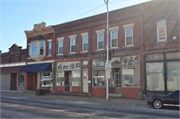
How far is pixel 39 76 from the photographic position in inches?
1195

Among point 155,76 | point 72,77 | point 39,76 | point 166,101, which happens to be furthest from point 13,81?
point 166,101

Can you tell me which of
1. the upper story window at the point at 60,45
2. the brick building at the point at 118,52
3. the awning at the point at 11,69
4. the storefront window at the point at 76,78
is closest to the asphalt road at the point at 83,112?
the brick building at the point at 118,52

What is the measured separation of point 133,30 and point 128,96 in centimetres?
713

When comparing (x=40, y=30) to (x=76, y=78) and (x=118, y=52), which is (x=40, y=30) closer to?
(x=76, y=78)

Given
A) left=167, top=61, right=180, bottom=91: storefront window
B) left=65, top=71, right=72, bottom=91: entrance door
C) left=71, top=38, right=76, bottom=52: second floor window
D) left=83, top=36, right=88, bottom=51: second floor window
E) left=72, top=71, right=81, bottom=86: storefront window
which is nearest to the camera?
left=167, top=61, right=180, bottom=91: storefront window

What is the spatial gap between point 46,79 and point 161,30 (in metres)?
18.0

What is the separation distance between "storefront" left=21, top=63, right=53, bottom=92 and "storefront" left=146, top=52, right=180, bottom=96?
14670mm

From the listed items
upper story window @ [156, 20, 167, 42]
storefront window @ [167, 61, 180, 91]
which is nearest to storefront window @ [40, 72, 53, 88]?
upper story window @ [156, 20, 167, 42]

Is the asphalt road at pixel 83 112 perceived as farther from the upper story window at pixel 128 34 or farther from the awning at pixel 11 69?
the awning at pixel 11 69

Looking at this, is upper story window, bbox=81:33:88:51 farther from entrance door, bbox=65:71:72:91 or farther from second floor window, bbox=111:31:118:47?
entrance door, bbox=65:71:72:91

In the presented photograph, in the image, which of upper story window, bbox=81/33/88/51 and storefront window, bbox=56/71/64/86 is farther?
storefront window, bbox=56/71/64/86

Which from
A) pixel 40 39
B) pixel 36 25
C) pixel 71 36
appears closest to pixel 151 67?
pixel 71 36

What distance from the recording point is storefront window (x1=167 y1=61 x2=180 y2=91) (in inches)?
686

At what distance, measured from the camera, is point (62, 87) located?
26.6m
